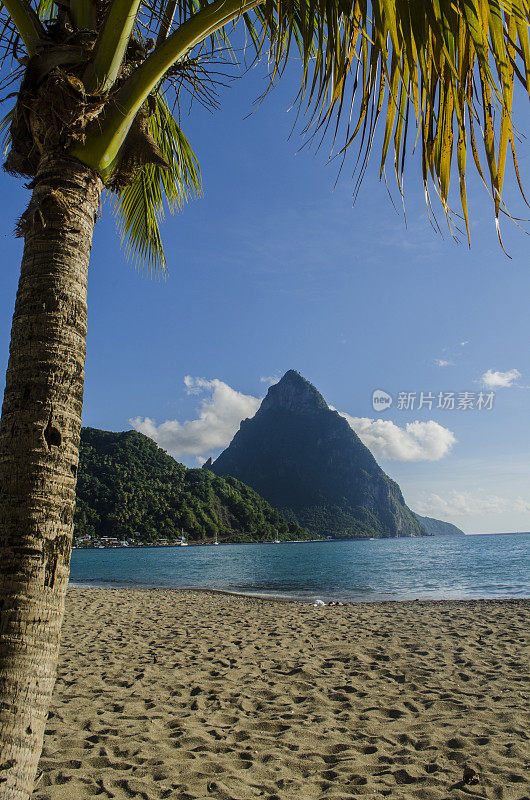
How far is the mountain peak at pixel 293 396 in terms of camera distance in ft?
541

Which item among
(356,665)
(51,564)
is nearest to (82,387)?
(51,564)

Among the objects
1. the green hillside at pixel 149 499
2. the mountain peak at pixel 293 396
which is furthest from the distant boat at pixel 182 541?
the mountain peak at pixel 293 396

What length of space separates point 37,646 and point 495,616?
9.89 m

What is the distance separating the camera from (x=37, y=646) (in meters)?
1.42

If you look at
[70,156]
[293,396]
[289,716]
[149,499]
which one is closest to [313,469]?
[293,396]

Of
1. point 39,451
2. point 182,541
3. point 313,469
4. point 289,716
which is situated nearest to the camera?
point 39,451

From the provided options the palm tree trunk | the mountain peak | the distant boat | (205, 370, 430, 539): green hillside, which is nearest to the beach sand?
the palm tree trunk

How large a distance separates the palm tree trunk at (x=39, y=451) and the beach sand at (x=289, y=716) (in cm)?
168

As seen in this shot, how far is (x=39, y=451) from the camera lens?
4.88 ft

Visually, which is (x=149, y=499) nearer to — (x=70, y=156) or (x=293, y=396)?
(x=70, y=156)

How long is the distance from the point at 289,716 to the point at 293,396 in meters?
165

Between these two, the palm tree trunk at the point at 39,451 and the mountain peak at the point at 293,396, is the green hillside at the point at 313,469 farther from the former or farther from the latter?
the palm tree trunk at the point at 39,451

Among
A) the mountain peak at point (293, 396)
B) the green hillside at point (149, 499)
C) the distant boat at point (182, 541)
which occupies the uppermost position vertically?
the mountain peak at point (293, 396)

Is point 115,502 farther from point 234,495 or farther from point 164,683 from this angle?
point 164,683
